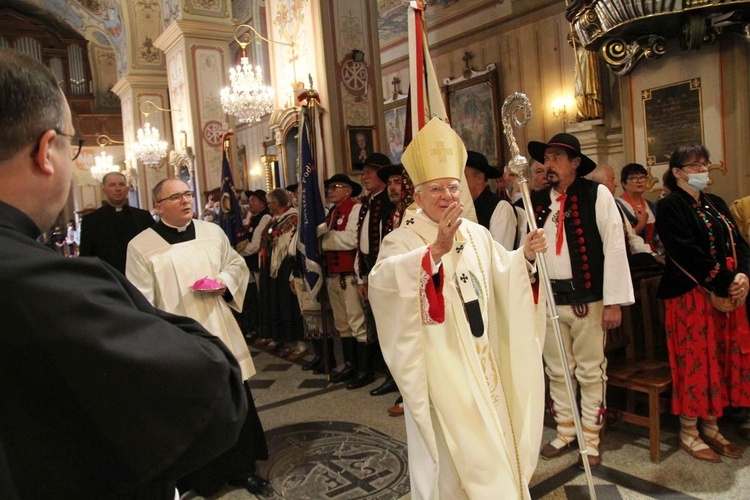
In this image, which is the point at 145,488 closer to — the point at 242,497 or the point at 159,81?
the point at 242,497

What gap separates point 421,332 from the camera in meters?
2.42

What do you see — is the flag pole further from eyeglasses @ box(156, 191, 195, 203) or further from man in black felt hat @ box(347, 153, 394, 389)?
eyeglasses @ box(156, 191, 195, 203)

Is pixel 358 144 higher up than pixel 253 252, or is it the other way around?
pixel 358 144

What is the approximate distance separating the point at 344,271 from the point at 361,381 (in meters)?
1.05

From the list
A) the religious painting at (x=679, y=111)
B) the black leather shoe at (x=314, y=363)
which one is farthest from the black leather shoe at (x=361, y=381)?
the religious painting at (x=679, y=111)

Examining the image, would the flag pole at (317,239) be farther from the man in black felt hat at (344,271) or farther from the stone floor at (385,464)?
the stone floor at (385,464)

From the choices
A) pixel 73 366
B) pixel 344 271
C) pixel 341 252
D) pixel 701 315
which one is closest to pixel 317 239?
pixel 341 252

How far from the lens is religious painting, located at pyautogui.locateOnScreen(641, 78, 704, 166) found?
6910 mm

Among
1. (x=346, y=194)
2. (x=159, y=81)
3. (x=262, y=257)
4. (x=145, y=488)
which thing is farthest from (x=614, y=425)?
(x=159, y=81)

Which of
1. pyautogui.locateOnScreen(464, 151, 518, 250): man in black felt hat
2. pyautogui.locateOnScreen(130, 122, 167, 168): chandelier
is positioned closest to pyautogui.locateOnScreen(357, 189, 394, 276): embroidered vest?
pyautogui.locateOnScreen(464, 151, 518, 250): man in black felt hat

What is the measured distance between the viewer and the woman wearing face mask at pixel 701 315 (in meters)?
3.36

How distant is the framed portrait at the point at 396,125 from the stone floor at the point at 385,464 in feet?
28.9

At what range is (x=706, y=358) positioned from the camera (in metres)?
3.39

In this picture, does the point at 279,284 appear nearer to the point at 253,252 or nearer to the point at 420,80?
the point at 253,252
